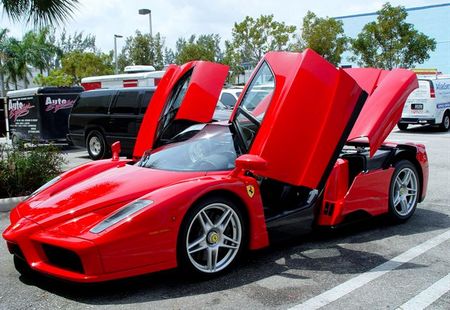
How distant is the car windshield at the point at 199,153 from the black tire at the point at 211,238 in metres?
0.52

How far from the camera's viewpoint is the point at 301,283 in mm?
3934

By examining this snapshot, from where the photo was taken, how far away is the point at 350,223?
5121 millimetres

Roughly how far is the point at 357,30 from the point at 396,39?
19.0 metres

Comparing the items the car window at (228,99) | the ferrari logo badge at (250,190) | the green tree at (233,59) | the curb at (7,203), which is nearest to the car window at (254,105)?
the ferrari logo badge at (250,190)

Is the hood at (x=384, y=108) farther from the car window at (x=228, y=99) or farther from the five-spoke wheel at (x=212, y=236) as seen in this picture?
the car window at (x=228, y=99)

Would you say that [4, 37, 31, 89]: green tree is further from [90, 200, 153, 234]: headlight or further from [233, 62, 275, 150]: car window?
[90, 200, 153, 234]: headlight

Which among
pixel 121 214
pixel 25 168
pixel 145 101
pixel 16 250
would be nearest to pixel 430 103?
pixel 145 101

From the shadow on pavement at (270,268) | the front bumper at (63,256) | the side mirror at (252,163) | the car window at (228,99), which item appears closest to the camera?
the front bumper at (63,256)

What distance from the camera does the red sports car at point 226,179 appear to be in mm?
3646

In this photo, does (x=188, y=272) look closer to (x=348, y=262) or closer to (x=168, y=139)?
(x=348, y=262)

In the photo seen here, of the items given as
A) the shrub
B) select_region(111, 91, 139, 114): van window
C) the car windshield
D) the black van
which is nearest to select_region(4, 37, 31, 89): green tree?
the black van

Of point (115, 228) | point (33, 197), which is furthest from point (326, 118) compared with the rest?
point (33, 197)

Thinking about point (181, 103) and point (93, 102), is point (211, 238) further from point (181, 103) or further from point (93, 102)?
point (93, 102)

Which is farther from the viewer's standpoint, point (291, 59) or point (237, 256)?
point (291, 59)
